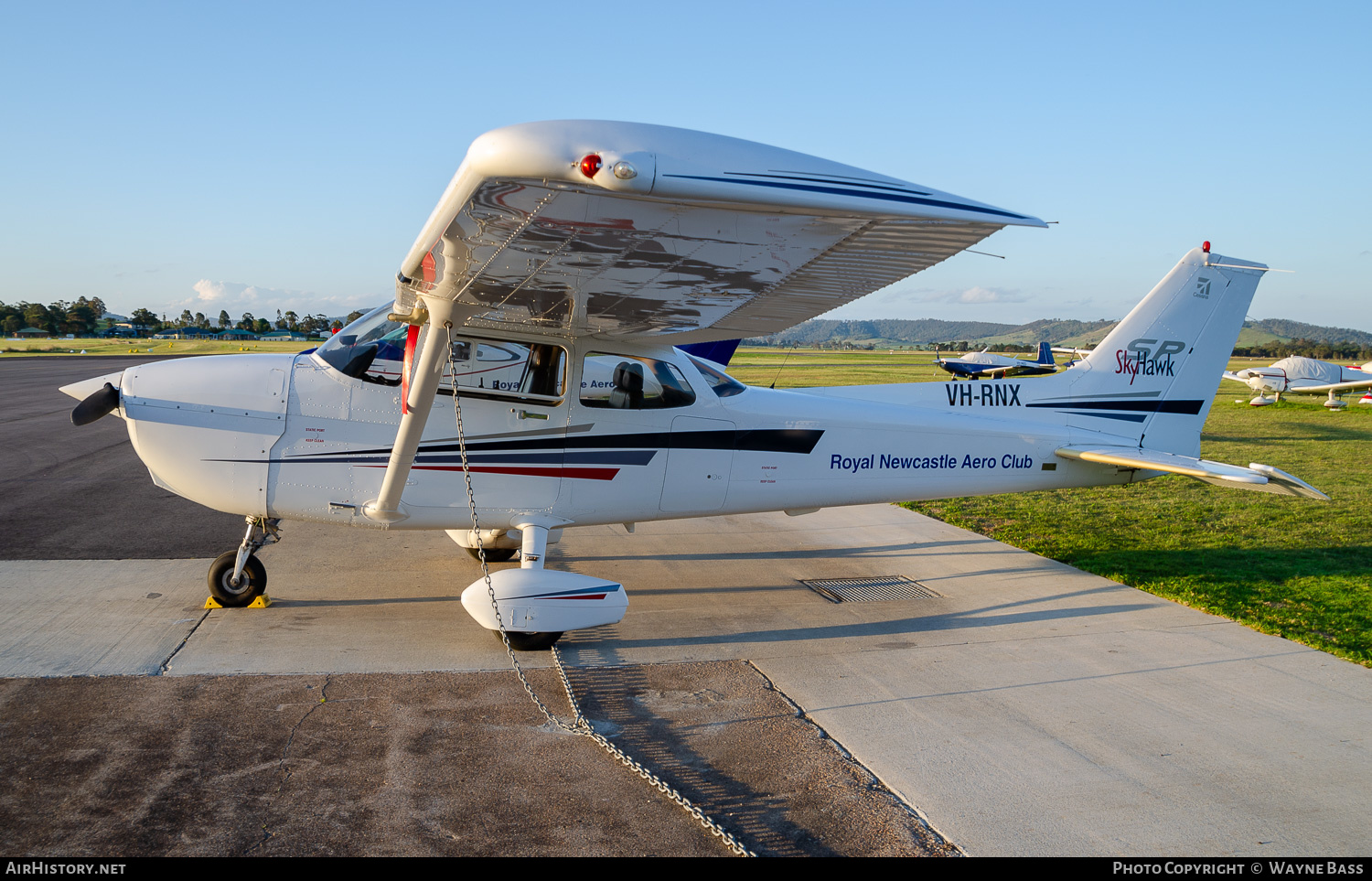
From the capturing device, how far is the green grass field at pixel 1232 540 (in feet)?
21.1

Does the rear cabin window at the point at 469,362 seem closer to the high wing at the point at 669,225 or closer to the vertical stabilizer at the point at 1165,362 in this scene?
the high wing at the point at 669,225

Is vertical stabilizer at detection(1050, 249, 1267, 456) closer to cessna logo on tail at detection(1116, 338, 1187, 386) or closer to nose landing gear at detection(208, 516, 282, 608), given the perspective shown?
cessna logo on tail at detection(1116, 338, 1187, 386)

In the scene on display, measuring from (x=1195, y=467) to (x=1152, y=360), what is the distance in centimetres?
143

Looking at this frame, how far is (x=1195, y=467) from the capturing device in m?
6.41

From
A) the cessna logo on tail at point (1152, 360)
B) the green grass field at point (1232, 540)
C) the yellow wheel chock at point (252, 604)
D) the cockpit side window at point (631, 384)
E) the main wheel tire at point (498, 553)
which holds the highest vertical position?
the cessna logo on tail at point (1152, 360)

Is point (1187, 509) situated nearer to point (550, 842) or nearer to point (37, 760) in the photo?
point (550, 842)

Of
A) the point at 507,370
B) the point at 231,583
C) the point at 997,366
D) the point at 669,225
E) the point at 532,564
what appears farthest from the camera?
the point at 997,366

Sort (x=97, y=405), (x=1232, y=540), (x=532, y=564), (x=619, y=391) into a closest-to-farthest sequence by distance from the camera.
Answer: (x=97, y=405) < (x=532, y=564) < (x=619, y=391) < (x=1232, y=540)

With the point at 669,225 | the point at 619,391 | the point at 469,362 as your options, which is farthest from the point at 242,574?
the point at 669,225

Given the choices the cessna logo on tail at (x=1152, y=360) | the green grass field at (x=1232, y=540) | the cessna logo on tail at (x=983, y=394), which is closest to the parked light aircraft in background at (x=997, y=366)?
the green grass field at (x=1232, y=540)

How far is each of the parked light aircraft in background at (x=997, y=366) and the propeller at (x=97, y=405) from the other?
35.9m

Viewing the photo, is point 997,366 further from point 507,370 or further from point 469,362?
point 469,362
